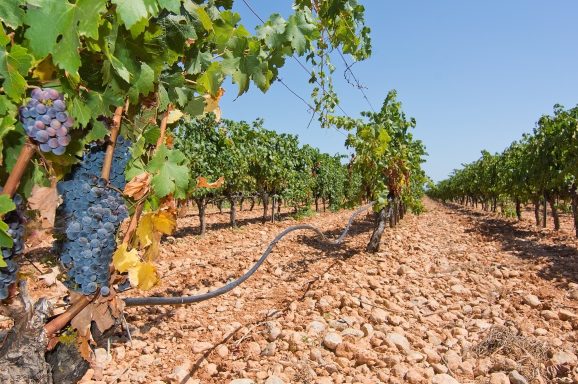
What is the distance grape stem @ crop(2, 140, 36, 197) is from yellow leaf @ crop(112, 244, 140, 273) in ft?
1.41

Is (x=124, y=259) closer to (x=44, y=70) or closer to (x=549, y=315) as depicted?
(x=44, y=70)

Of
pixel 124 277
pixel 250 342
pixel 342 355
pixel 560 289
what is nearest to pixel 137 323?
pixel 250 342

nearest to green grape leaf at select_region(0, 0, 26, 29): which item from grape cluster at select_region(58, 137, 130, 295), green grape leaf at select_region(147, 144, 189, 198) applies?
grape cluster at select_region(58, 137, 130, 295)

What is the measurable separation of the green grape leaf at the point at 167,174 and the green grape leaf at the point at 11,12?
68 centimetres

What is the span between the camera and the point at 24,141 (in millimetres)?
1457

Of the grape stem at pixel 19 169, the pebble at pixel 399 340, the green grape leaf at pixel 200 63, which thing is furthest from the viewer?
the pebble at pixel 399 340

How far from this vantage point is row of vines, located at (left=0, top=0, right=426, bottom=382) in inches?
50.4

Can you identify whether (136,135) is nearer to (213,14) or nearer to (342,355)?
(213,14)

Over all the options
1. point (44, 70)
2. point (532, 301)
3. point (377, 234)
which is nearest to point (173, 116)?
point (44, 70)

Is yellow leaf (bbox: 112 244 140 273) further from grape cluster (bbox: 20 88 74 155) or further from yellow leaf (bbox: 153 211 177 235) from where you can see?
grape cluster (bbox: 20 88 74 155)

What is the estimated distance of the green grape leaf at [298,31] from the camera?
2.10m

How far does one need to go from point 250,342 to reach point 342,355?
2.94 ft

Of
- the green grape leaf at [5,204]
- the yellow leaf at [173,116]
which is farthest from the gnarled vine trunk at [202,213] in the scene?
the green grape leaf at [5,204]

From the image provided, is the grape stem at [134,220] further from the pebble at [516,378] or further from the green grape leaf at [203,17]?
the pebble at [516,378]
